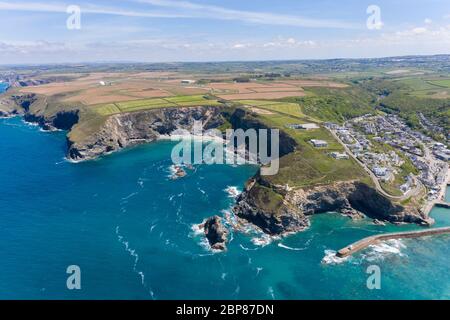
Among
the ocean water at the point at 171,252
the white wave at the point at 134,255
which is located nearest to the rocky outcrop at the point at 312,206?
the ocean water at the point at 171,252

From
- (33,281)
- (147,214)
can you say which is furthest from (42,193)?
(33,281)

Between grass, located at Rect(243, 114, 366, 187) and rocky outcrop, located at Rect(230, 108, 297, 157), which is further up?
rocky outcrop, located at Rect(230, 108, 297, 157)

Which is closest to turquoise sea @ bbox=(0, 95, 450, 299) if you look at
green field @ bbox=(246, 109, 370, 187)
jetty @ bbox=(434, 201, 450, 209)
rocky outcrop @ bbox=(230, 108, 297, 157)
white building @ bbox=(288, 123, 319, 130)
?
jetty @ bbox=(434, 201, 450, 209)

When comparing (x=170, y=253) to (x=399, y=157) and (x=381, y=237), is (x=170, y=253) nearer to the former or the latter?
(x=381, y=237)

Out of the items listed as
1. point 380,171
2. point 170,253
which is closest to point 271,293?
point 170,253

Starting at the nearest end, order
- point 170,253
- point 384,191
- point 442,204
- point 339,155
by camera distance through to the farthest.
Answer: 1. point 170,253
2. point 384,191
3. point 442,204
4. point 339,155

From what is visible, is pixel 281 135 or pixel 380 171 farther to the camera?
pixel 281 135

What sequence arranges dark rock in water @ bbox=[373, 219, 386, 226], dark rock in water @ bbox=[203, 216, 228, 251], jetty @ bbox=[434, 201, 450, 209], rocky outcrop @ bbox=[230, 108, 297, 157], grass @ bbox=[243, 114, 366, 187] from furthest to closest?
rocky outcrop @ bbox=[230, 108, 297, 157] → grass @ bbox=[243, 114, 366, 187] → jetty @ bbox=[434, 201, 450, 209] → dark rock in water @ bbox=[373, 219, 386, 226] → dark rock in water @ bbox=[203, 216, 228, 251]

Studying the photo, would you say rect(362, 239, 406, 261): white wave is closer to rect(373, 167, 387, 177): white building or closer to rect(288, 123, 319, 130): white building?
rect(373, 167, 387, 177): white building
